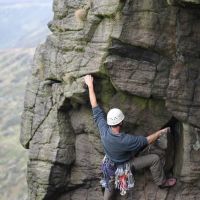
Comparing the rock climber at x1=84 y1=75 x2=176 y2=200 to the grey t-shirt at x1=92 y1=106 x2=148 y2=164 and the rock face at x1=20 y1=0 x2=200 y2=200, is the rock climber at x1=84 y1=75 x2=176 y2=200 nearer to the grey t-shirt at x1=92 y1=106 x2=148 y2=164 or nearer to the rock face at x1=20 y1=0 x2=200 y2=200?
the grey t-shirt at x1=92 y1=106 x2=148 y2=164

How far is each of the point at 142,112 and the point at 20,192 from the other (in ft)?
269

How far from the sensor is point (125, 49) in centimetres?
1638

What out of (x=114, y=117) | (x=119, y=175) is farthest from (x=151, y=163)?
(x=114, y=117)

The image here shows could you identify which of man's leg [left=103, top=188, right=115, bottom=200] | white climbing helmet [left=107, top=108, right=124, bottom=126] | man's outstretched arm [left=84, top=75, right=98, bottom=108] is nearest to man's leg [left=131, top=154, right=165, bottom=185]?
man's leg [left=103, top=188, right=115, bottom=200]

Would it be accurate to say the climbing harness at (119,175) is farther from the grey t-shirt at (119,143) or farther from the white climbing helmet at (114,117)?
the white climbing helmet at (114,117)

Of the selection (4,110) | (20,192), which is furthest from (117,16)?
(4,110)

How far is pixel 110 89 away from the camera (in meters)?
17.7

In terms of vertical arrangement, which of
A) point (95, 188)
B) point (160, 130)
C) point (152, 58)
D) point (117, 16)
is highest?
point (117, 16)

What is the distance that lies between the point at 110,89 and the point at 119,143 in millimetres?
2640

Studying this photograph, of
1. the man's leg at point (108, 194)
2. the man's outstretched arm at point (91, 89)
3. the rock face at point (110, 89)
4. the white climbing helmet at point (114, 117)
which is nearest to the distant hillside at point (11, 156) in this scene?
the rock face at point (110, 89)

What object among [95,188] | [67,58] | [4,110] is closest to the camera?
[67,58]

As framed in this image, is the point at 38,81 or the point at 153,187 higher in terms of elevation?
the point at 38,81

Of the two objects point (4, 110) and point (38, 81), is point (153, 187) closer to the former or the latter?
point (38, 81)

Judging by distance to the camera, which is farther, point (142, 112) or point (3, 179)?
point (3, 179)
